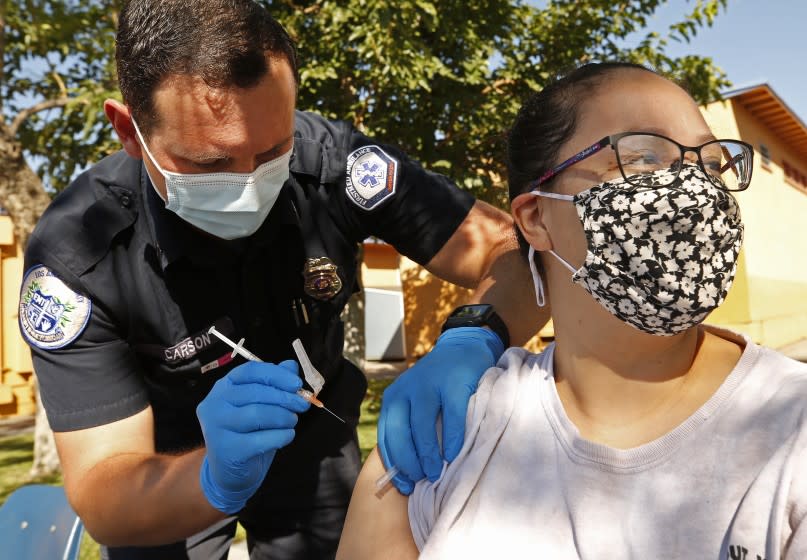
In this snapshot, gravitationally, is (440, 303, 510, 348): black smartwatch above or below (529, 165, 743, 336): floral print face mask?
below

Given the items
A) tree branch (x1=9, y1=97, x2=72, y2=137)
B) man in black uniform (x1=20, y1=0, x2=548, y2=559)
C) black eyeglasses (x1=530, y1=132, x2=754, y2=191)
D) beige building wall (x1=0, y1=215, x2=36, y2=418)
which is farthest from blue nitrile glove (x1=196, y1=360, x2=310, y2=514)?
beige building wall (x1=0, y1=215, x2=36, y2=418)

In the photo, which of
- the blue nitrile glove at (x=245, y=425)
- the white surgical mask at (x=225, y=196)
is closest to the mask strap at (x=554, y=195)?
the blue nitrile glove at (x=245, y=425)

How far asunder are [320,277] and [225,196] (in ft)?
1.19

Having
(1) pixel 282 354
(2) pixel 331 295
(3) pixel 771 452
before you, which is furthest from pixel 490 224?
(3) pixel 771 452

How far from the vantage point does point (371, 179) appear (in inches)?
81.0

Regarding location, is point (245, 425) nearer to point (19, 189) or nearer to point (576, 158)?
point (576, 158)

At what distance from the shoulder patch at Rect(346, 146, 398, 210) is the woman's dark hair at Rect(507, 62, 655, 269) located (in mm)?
564

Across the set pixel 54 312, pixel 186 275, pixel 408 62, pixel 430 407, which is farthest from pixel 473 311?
pixel 408 62

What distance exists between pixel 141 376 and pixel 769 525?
1.55 metres

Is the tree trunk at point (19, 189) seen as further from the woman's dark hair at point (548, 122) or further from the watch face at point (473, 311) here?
the woman's dark hair at point (548, 122)

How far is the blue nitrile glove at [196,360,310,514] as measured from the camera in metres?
1.41

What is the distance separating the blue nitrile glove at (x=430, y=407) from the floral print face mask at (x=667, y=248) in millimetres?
373

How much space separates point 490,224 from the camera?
2.18m

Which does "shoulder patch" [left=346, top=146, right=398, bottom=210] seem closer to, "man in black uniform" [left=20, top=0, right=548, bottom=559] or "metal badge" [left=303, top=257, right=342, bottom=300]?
"man in black uniform" [left=20, top=0, right=548, bottom=559]
